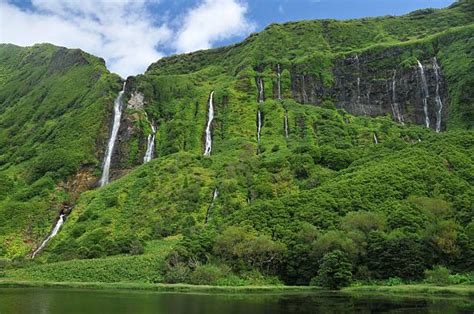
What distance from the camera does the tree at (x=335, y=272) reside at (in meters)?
67.4

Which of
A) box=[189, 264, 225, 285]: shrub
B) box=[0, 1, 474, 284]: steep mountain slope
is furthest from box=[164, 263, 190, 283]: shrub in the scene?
box=[189, 264, 225, 285]: shrub

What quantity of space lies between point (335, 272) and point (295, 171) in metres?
54.7

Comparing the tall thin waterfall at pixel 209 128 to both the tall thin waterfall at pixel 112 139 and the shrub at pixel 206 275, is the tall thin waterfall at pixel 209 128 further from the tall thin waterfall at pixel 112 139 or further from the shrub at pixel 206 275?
the shrub at pixel 206 275

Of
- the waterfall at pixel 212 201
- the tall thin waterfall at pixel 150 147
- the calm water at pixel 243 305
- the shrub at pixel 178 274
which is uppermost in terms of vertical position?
the tall thin waterfall at pixel 150 147

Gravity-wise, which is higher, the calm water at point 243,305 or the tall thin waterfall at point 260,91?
the tall thin waterfall at point 260,91

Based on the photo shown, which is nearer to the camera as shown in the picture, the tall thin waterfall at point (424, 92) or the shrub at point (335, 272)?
the shrub at point (335, 272)

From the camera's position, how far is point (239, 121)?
164 meters

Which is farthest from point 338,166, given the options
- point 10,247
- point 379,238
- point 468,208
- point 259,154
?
point 10,247

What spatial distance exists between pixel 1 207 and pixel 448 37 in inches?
6127

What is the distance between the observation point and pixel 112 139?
527 ft

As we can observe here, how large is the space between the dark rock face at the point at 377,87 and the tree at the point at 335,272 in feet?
353

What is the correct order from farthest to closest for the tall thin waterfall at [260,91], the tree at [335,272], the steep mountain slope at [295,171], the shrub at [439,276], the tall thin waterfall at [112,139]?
the tall thin waterfall at [260,91]
the tall thin waterfall at [112,139]
the steep mountain slope at [295,171]
the tree at [335,272]
the shrub at [439,276]

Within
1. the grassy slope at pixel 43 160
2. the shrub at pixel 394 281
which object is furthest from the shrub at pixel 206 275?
the grassy slope at pixel 43 160

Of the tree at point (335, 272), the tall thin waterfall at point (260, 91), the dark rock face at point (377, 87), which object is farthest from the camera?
the tall thin waterfall at point (260, 91)
